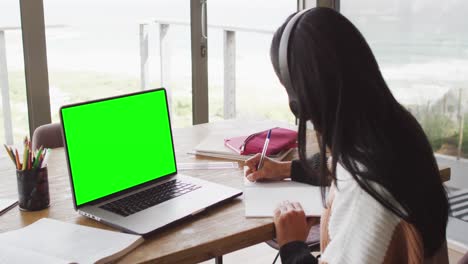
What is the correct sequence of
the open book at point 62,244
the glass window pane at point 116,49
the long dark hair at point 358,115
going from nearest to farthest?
1. the long dark hair at point 358,115
2. the open book at point 62,244
3. the glass window pane at point 116,49

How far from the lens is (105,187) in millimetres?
1429

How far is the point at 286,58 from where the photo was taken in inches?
40.8

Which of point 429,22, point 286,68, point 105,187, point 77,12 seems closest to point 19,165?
point 105,187

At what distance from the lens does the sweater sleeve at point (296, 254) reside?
1191mm

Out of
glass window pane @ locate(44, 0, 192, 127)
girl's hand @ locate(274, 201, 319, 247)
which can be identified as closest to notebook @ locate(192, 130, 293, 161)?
girl's hand @ locate(274, 201, 319, 247)

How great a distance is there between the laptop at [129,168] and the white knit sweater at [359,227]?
1.35ft

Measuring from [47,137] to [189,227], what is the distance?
1001 mm

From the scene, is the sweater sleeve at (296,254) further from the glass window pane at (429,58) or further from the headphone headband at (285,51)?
the glass window pane at (429,58)

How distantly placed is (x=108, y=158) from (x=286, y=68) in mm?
620

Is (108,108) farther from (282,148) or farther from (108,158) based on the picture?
(282,148)

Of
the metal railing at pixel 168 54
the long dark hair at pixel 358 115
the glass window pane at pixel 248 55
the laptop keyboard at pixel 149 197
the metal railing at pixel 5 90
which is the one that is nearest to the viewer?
the long dark hair at pixel 358 115

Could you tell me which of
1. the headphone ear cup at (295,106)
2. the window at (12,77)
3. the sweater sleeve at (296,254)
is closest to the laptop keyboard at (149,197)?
the sweater sleeve at (296,254)

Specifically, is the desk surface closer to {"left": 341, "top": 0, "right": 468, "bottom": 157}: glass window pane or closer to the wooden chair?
the wooden chair

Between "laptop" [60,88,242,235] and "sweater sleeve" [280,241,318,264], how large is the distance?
246 mm
